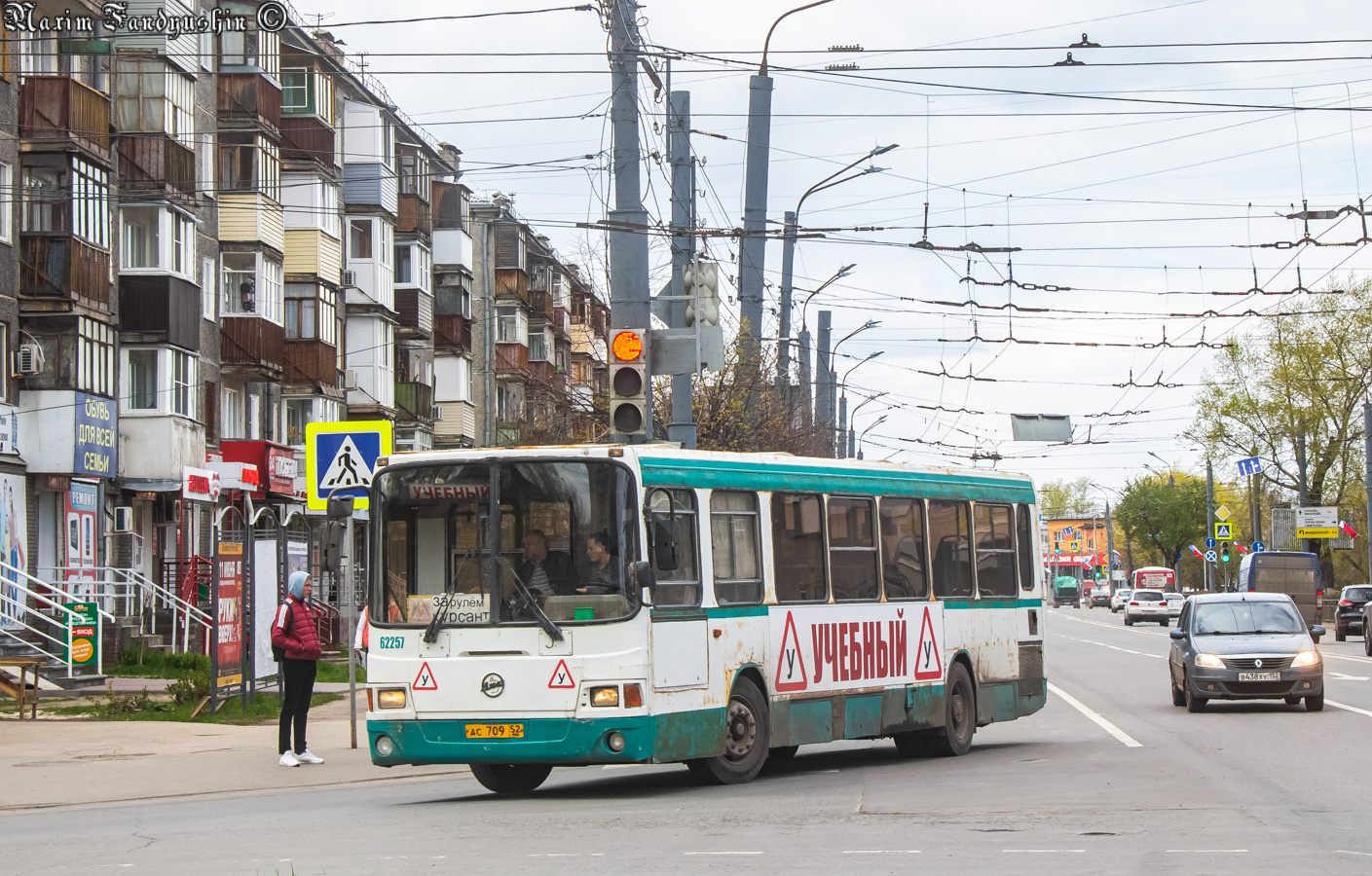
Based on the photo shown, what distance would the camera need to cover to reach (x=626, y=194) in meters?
19.6

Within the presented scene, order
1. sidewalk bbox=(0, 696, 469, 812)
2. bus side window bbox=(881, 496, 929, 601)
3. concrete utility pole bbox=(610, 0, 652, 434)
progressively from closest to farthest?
sidewalk bbox=(0, 696, 469, 812) < bus side window bbox=(881, 496, 929, 601) < concrete utility pole bbox=(610, 0, 652, 434)

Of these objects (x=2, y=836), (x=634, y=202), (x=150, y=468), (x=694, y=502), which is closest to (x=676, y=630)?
(x=694, y=502)

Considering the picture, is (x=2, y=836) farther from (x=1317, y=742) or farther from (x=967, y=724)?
(x=1317, y=742)

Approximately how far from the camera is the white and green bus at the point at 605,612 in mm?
13867

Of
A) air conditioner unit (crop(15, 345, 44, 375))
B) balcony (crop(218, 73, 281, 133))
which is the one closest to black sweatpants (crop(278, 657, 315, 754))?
air conditioner unit (crop(15, 345, 44, 375))

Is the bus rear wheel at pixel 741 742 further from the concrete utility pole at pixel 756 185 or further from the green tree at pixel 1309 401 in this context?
the green tree at pixel 1309 401

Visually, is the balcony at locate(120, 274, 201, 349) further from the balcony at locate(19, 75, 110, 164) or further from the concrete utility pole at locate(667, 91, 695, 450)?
the concrete utility pole at locate(667, 91, 695, 450)

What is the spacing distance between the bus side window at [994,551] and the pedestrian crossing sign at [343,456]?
18.9 feet

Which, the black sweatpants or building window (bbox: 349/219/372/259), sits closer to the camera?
the black sweatpants

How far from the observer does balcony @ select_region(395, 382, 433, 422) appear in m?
57.6

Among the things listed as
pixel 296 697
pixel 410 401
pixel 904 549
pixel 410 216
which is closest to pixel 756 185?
pixel 904 549

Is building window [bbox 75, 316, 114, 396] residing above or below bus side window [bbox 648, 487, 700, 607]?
above

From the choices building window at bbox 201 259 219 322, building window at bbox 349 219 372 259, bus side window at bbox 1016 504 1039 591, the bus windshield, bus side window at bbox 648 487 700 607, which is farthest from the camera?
building window at bbox 349 219 372 259

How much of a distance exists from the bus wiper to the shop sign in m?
26.5
